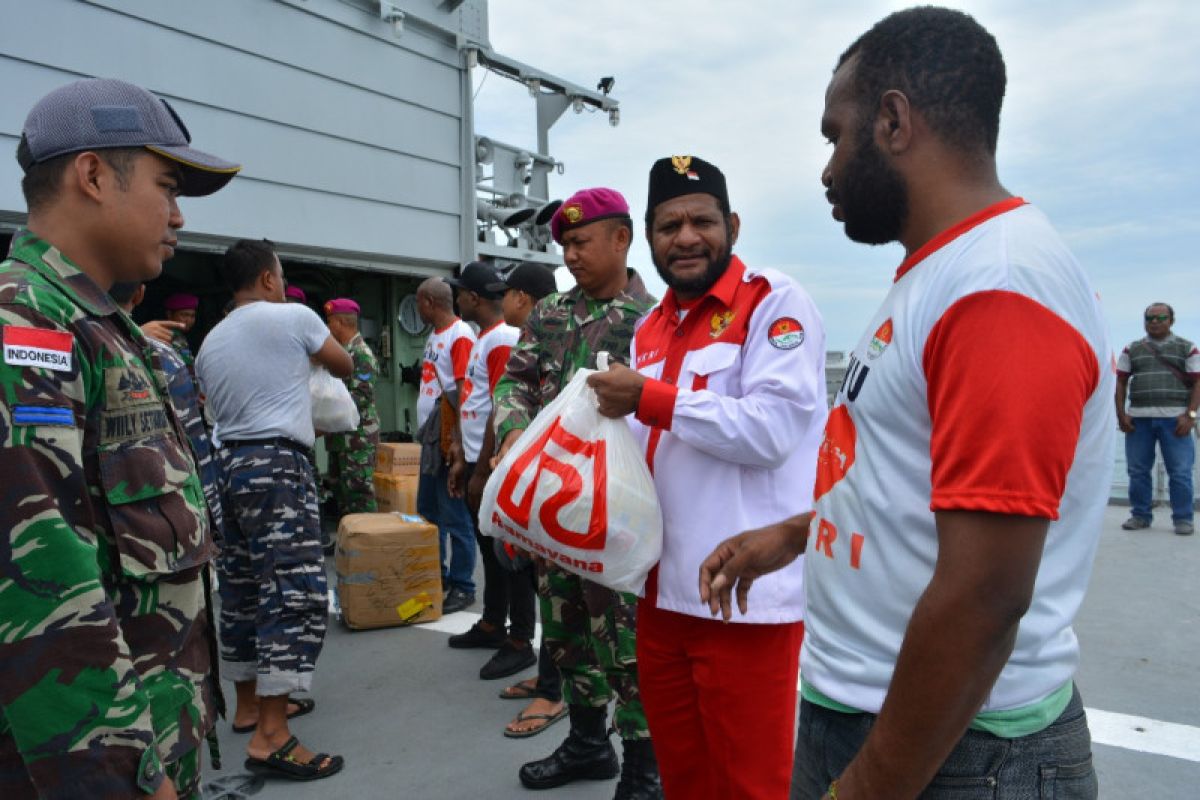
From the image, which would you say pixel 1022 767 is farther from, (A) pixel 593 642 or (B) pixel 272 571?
(B) pixel 272 571

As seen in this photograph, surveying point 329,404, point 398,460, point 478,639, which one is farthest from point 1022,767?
point 398,460

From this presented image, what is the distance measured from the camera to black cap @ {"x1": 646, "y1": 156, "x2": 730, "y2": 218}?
2.22 metres

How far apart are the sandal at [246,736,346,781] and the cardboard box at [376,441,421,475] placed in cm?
405

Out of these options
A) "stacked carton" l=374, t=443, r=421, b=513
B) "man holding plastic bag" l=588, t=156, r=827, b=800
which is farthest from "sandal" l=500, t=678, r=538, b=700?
"stacked carton" l=374, t=443, r=421, b=513

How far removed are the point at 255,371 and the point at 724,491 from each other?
234cm

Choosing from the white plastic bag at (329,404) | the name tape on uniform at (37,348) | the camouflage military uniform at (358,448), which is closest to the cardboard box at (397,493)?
the camouflage military uniform at (358,448)

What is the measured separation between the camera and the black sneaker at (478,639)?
455 centimetres

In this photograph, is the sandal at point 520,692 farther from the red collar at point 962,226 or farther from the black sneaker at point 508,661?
the red collar at point 962,226

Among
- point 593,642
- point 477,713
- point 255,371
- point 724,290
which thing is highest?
point 724,290

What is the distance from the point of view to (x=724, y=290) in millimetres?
2104

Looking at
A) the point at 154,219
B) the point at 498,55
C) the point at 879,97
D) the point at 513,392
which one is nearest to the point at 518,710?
the point at 513,392

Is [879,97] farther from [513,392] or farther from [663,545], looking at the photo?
[513,392]

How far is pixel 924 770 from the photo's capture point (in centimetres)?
95

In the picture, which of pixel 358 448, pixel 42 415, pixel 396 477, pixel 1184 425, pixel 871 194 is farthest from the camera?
pixel 1184 425
